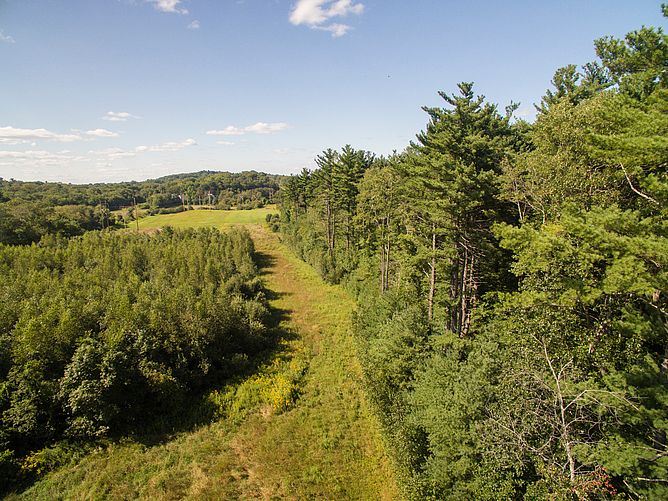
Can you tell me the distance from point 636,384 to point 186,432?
733 inches

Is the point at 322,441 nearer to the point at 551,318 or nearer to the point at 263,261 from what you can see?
the point at 551,318

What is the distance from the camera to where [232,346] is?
23828mm

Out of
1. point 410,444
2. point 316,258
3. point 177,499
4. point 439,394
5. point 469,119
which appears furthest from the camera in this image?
point 316,258

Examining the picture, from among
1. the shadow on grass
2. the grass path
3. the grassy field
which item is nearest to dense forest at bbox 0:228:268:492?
the grass path

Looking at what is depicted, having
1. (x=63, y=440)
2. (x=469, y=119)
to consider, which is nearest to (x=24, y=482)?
(x=63, y=440)

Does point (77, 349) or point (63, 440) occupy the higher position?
point (77, 349)

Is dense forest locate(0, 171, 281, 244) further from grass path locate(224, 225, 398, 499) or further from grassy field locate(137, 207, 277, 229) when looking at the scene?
grass path locate(224, 225, 398, 499)

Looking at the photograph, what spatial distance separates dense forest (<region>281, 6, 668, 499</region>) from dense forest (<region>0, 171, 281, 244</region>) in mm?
63194

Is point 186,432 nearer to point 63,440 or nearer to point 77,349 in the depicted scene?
point 63,440

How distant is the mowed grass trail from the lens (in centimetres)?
1343

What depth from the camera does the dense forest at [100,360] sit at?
15.3 m

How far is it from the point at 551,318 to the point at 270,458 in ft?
43.7

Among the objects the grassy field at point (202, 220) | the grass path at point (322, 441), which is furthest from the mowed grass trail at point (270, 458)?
the grassy field at point (202, 220)

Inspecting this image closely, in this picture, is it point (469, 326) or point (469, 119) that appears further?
point (469, 326)
